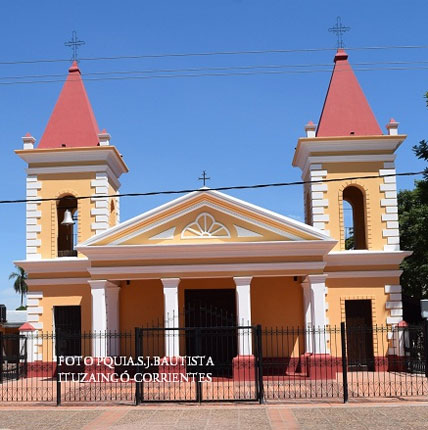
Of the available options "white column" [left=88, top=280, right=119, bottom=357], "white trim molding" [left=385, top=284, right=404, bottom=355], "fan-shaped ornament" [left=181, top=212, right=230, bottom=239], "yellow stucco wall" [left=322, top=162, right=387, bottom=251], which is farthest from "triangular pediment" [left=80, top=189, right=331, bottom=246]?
"white trim molding" [left=385, top=284, right=404, bottom=355]

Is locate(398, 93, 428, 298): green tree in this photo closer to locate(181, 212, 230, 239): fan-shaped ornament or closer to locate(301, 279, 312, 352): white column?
locate(301, 279, 312, 352): white column

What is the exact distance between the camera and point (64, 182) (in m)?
26.6

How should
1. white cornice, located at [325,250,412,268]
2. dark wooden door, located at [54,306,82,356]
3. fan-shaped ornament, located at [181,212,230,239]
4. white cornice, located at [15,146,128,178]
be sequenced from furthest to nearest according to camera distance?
white cornice, located at [15,146,128,178], dark wooden door, located at [54,306,82,356], white cornice, located at [325,250,412,268], fan-shaped ornament, located at [181,212,230,239]

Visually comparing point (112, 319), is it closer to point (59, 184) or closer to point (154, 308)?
point (154, 308)

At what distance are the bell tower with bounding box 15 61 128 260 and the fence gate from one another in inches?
189

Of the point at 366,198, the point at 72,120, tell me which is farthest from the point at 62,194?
the point at 366,198

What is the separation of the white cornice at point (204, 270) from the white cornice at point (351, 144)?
4747 millimetres

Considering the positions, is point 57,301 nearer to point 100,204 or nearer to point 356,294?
point 100,204

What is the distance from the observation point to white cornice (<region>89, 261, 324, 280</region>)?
2333 centimetres

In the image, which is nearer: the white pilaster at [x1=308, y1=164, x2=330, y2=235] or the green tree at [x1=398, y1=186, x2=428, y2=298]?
the white pilaster at [x1=308, y1=164, x2=330, y2=235]

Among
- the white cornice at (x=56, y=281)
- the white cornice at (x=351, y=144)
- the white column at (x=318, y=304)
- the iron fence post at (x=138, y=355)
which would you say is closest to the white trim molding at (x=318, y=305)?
the white column at (x=318, y=304)

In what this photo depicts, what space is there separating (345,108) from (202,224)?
7112 millimetres

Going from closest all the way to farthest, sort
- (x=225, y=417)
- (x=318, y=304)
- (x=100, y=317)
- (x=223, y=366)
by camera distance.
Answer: (x=225, y=417) < (x=223, y=366) < (x=318, y=304) < (x=100, y=317)

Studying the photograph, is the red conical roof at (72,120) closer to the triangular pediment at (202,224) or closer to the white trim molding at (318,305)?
the triangular pediment at (202,224)
